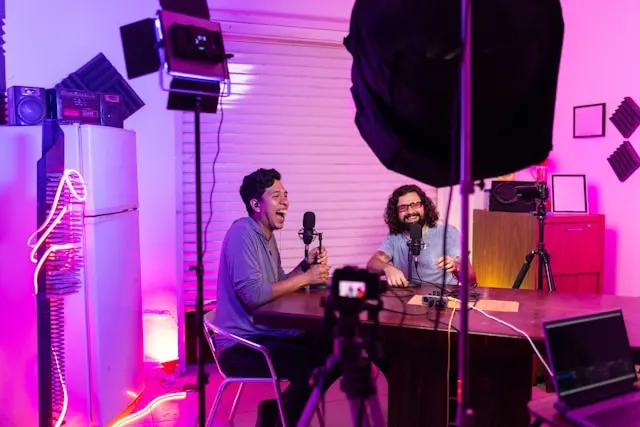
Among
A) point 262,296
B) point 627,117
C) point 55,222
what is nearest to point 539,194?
point 627,117

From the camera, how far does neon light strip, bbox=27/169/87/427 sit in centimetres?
268

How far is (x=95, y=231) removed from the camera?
2926 millimetres

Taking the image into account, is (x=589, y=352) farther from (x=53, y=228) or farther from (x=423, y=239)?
(x=53, y=228)

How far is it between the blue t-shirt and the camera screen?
2081 mm

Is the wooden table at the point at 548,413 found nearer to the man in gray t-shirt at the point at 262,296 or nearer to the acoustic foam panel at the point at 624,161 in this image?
the man in gray t-shirt at the point at 262,296

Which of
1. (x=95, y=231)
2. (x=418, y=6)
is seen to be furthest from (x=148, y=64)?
(x=95, y=231)

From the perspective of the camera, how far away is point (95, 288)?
2932 millimetres

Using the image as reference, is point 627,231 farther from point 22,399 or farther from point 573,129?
point 22,399

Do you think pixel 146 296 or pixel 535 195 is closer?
pixel 535 195

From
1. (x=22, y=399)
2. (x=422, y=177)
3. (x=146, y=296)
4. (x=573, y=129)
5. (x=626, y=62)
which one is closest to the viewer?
(x=422, y=177)

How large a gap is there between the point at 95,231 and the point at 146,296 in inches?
45.9

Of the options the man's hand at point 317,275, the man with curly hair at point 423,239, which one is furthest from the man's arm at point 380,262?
the man's hand at point 317,275

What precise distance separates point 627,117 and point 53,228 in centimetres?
409

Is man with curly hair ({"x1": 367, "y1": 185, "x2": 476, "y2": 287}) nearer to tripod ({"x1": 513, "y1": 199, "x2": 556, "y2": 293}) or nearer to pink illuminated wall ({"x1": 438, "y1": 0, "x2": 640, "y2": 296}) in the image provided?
tripod ({"x1": 513, "y1": 199, "x2": 556, "y2": 293})
